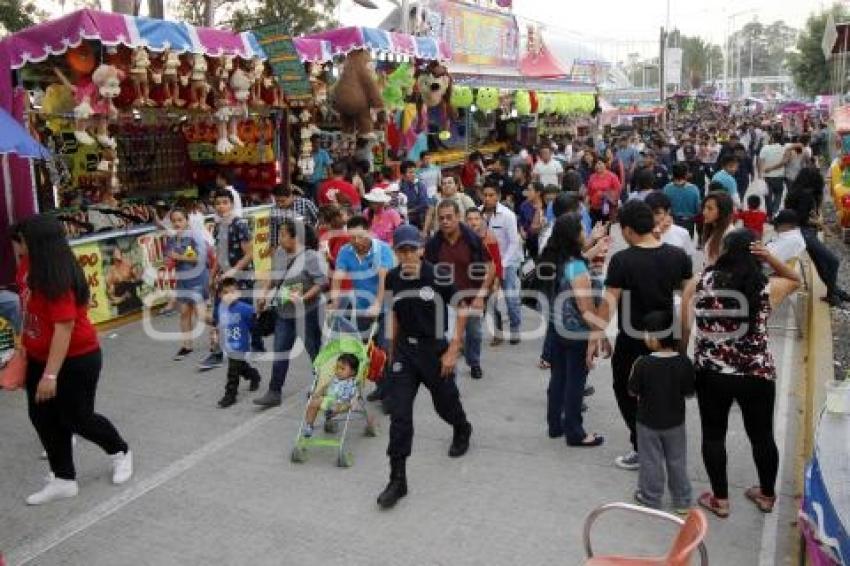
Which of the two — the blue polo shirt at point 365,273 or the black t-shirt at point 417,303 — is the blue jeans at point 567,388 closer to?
the black t-shirt at point 417,303

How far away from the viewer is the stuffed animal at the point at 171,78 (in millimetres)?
9211

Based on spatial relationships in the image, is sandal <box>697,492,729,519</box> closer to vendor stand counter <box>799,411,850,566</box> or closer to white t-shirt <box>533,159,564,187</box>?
vendor stand counter <box>799,411,850,566</box>

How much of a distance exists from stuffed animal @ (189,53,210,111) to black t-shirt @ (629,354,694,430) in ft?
23.3

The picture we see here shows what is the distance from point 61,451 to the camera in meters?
4.89

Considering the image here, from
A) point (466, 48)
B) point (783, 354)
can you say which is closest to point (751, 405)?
point (783, 354)

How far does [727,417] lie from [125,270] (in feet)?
22.7

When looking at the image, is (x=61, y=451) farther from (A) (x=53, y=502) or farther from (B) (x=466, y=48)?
(B) (x=466, y=48)

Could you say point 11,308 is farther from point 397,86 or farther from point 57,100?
point 397,86

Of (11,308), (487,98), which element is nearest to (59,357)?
(11,308)

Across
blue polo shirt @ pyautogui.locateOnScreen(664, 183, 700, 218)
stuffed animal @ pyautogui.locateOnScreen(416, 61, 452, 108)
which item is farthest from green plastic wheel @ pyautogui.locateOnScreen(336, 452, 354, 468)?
stuffed animal @ pyautogui.locateOnScreen(416, 61, 452, 108)

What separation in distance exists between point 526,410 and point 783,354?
2.83 meters

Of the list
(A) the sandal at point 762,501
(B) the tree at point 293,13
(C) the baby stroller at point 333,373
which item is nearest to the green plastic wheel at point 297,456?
(C) the baby stroller at point 333,373

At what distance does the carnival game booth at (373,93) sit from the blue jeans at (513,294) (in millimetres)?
4751

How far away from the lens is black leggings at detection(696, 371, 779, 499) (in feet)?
14.1
